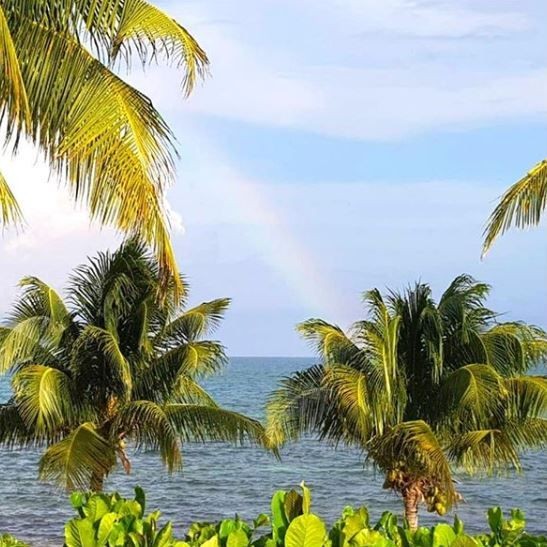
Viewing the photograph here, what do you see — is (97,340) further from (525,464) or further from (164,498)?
(525,464)

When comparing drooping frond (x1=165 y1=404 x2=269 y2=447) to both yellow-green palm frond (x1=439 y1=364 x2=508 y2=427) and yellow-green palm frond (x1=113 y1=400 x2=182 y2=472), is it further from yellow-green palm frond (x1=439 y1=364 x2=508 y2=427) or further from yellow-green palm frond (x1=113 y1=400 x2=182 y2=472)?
yellow-green palm frond (x1=439 y1=364 x2=508 y2=427)

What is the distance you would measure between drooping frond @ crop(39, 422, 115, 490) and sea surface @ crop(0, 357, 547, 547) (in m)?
13.5

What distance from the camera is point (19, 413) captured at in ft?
47.8

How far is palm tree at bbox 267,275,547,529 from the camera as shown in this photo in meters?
14.6

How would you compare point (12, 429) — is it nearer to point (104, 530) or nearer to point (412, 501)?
point (412, 501)

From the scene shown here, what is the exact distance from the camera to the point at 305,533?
11.6 ft

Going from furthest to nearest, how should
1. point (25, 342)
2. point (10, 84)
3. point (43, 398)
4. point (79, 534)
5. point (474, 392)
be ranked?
point (25, 342) < point (474, 392) < point (43, 398) < point (10, 84) < point (79, 534)

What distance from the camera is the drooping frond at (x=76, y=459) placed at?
13.5 metres

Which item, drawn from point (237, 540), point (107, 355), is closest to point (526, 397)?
point (107, 355)

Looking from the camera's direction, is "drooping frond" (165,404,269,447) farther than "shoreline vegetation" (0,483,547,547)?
Yes

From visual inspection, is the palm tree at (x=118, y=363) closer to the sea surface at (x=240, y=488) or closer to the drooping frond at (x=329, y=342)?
the drooping frond at (x=329, y=342)

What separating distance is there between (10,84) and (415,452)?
8.76 m

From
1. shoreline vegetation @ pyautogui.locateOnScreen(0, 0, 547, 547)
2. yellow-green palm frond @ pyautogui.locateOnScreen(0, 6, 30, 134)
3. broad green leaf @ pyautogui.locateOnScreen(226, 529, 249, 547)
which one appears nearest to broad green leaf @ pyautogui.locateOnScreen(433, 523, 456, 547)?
broad green leaf @ pyautogui.locateOnScreen(226, 529, 249, 547)

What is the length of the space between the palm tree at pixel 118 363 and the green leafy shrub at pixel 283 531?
405 inches
